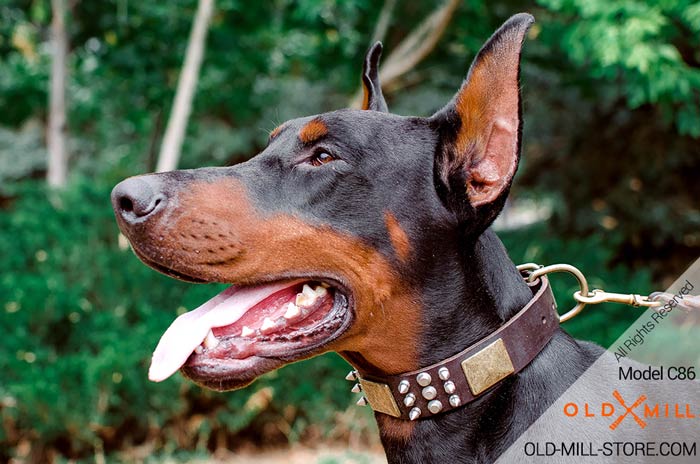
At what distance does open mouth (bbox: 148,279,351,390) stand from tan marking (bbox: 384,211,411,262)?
219 mm

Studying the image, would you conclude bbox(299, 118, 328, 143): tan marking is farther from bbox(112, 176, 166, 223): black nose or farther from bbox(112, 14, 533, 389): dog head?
bbox(112, 176, 166, 223): black nose

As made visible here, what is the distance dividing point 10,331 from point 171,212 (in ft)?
12.4

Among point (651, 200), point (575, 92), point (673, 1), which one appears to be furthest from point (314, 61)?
point (673, 1)

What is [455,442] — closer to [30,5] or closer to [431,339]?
[431,339]

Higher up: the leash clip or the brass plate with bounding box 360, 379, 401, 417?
the leash clip

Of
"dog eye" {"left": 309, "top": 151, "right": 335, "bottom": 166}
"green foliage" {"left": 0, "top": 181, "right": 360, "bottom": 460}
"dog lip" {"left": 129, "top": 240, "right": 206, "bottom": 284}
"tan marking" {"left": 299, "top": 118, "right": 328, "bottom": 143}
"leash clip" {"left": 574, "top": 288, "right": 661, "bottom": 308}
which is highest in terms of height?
"tan marking" {"left": 299, "top": 118, "right": 328, "bottom": 143}

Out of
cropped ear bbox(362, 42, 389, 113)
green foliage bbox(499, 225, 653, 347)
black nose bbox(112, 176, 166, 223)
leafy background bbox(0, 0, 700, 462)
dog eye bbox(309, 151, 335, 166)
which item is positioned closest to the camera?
black nose bbox(112, 176, 166, 223)

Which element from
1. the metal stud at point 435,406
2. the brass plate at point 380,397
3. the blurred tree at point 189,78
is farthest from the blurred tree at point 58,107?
the metal stud at point 435,406

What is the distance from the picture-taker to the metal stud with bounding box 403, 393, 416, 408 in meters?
2.24

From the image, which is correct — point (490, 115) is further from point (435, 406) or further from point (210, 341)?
point (210, 341)

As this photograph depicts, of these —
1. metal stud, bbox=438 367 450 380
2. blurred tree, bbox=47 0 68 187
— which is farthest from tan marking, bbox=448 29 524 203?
blurred tree, bbox=47 0 68 187

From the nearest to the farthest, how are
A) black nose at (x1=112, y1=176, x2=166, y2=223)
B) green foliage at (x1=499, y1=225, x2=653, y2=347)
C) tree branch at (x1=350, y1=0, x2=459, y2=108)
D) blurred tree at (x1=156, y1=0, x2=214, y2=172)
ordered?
black nose at (x1=112, y1=176, x2=166, y2=223) < green foliage at (x1=499, y1=225, x2=653, y2=347) < tree branch at (x1=350, y1=0, x2=459, y2=108) < blurred tree at (x1=156, y1=0, x2=214, y2=172)

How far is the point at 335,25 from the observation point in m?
9.38

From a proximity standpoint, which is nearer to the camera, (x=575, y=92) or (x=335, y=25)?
(x=335, y=25)
